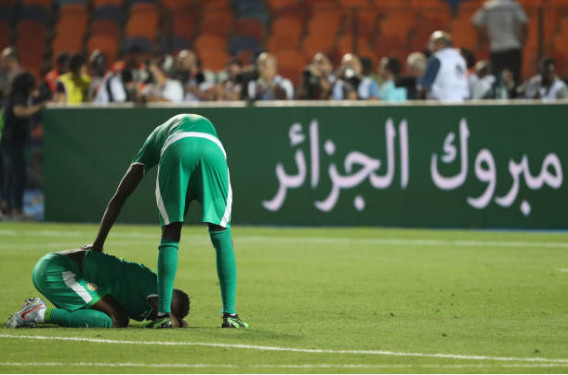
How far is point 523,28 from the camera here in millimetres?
19891

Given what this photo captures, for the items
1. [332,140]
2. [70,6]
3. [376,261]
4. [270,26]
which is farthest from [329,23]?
[376,261]

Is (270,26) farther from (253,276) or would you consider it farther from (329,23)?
(253,276)

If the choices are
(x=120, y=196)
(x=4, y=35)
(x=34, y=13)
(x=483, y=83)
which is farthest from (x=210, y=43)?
(x=120, y=196)

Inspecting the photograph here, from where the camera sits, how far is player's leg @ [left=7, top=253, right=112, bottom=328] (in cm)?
890

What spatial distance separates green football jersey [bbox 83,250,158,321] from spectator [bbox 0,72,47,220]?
11.3 meters

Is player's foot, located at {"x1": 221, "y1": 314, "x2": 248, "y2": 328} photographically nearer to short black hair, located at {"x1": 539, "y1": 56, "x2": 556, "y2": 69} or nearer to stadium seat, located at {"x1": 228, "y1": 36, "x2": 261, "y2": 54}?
short black hair, located at {"x1": 539, "y1": 56, "x2": 556, "y2": 69}

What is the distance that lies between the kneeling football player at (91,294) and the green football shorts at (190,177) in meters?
0.57

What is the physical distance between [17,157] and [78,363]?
1329 cm

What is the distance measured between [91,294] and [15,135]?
11.7 meters

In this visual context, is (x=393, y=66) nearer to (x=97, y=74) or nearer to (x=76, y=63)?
(x=97, y=74)

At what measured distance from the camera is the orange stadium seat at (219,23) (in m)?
26.1

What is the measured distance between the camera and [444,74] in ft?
59.8

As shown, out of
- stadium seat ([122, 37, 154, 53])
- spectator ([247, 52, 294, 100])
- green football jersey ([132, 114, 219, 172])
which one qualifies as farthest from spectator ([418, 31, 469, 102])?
green football jersey ([132, 114, 219, 172])

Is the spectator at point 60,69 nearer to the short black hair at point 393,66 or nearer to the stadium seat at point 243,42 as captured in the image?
the stadium seat at point 243,42
